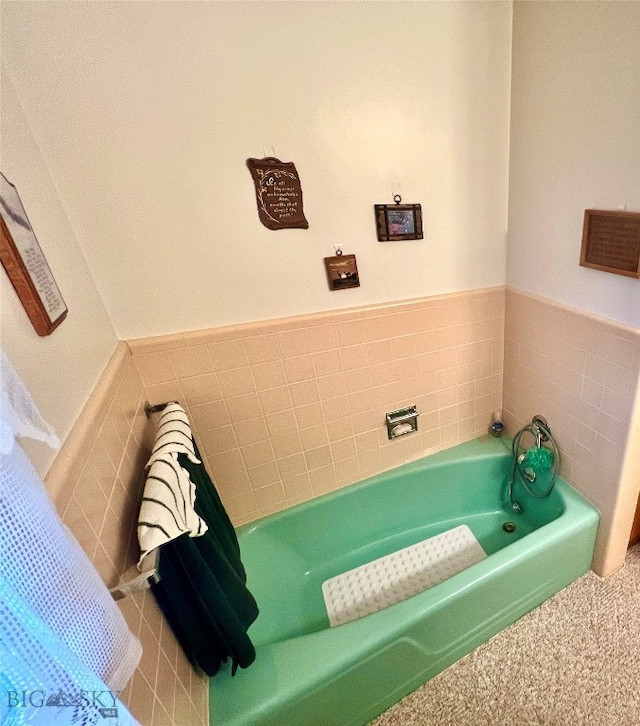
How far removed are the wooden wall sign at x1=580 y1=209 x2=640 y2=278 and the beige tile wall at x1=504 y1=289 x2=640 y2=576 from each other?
17cm

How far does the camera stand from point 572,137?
1.00 meters

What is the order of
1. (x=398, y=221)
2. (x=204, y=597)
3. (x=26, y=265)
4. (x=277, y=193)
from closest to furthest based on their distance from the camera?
(x=26, y=265) < (x=204, y=597) < (x=277, y=193) < (x=398, y=221)

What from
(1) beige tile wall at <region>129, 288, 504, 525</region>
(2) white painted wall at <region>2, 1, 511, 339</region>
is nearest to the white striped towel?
(1) beige tile wall at <region>129, 288, 504, 525</region>

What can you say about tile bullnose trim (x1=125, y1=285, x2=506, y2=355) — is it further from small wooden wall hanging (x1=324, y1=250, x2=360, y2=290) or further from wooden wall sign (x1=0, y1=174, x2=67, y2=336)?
wooden wall sign (x1=0, y1=174, x2=67, y2=336)

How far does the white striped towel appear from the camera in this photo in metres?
0.64

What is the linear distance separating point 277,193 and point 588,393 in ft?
4.06

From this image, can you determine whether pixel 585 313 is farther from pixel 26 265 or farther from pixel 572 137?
pixel 26 265

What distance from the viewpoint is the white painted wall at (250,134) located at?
2.85 feet

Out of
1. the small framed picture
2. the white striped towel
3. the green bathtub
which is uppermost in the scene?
the small framed picture

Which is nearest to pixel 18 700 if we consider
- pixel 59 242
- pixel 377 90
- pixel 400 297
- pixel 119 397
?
pixel 119 397

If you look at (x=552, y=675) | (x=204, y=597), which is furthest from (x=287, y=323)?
(x=552, y=675)

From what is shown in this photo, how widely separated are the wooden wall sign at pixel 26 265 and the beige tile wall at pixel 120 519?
0.21 metres

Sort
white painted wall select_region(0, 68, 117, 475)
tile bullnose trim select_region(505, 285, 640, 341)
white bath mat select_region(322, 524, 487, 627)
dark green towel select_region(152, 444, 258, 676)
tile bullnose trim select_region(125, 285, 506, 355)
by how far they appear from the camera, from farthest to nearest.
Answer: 1. white bath mat select_region(322, 524, 487, 627)
2. tile bullnose trim select_region(125, 285, 506, 355)
3. tile bullnose trim select_region(505, 285, 640, 341)
4. dark green towel select_region(152, 444, 258, 676)
5. white painted wall select_region(0, 68, 117, 475)

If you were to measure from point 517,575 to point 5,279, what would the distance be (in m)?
1.60
